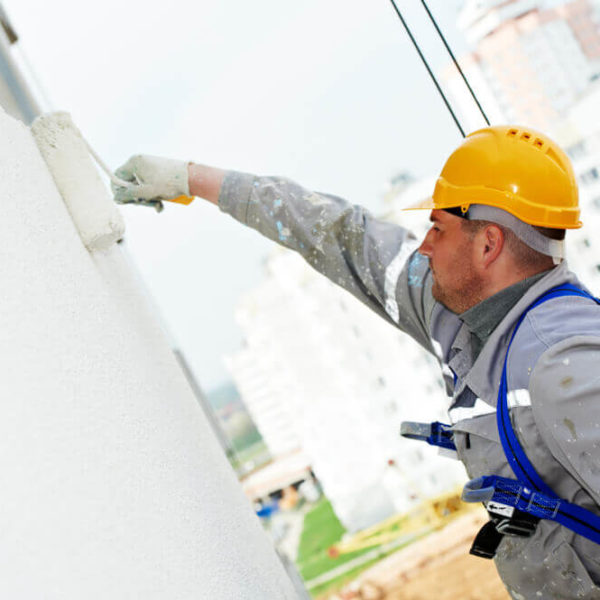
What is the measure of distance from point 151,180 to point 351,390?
103 ft

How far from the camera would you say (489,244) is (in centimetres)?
143

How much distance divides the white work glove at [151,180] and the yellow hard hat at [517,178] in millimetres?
683

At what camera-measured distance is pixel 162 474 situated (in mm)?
1012

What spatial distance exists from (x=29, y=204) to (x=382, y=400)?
32.3 meters

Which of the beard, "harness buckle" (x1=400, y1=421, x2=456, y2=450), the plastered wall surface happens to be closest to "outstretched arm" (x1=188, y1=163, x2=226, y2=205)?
the plastered wall surface

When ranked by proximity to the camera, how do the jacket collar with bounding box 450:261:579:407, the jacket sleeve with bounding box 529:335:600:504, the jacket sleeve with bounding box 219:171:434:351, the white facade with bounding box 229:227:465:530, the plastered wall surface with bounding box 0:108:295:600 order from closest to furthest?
Answer: the plastered wall surface with bounding box 0:108:295:600 < the jacket sleeve with bounding box 529:335:600:504 < the jacket collar with bounding box 450:261:579:407 < the jacket sleeve with bounding box 219:171:434:351 < the white facade with bounding box 229:227:465:530

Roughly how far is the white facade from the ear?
2939 cm

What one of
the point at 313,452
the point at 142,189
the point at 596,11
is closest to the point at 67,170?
the point at 142,189

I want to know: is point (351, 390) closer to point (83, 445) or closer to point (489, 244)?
point (489, 244)

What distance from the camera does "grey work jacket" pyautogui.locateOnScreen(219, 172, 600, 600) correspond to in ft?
3.68

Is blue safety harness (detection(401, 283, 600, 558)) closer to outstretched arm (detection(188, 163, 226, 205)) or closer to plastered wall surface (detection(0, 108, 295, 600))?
plastered wall surface (detection(0, 108, 295, 600))

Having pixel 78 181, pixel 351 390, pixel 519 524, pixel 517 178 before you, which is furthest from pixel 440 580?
pixel 351 390

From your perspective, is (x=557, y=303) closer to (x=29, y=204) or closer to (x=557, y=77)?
(x=29, y=204)

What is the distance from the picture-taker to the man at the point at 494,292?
1.16m
